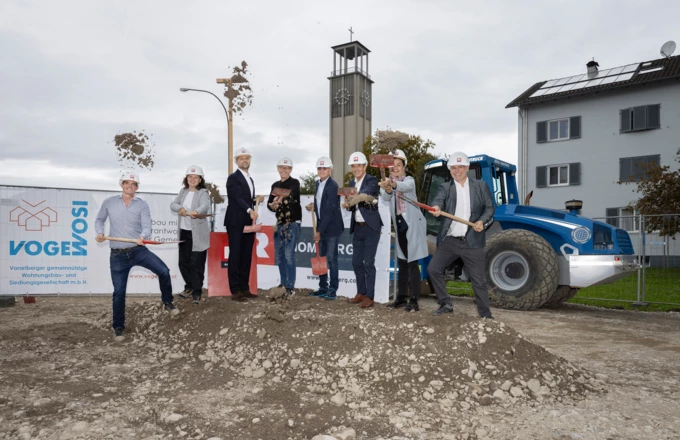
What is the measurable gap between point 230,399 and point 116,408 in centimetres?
88

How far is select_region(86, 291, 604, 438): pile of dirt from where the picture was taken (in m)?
3.87

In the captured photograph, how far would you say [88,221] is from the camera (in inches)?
401

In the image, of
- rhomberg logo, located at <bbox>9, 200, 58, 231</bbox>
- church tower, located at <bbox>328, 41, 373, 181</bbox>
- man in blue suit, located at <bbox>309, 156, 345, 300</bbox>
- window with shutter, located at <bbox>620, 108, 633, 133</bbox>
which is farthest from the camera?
church tower, located at <bbox>328, 41, 373, 181</bbox>

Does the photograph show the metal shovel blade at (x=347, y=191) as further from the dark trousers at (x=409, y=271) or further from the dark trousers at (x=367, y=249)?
the dark trousers at (x=409, y=271)

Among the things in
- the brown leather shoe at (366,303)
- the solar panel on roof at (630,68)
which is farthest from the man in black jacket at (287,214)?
the solar panel on roof at (630,68)

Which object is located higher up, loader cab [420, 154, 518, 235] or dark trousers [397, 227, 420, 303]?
loader cab [420, 154, 518, 235]

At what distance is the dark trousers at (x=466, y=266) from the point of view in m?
5.79

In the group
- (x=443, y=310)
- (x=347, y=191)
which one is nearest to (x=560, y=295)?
(x=443, y=310)

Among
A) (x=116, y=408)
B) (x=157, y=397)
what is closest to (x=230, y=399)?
(x=157, y=397)

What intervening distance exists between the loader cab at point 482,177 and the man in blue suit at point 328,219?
276cm

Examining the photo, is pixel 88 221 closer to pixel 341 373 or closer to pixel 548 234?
pixel 341 373

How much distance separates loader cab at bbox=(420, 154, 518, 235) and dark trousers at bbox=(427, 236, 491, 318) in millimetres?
3325

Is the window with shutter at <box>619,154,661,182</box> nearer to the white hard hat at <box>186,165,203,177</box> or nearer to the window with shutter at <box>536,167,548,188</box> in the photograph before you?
the window with shutter at <box>536,167,548,188</box>

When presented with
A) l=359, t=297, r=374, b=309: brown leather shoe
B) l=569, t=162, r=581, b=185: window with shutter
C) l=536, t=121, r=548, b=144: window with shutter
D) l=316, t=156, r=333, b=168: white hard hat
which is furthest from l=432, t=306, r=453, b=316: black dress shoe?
l=536, t=121, r=548, b=144: window with shutter
